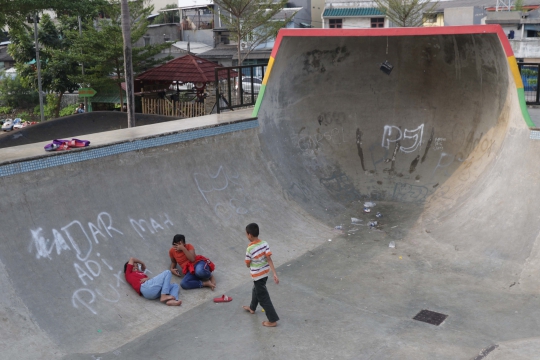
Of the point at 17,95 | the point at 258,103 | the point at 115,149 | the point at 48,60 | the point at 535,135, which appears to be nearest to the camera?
the point at 115,149

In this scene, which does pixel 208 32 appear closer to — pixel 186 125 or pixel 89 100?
pixel 89 100

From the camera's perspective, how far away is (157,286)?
7238mm

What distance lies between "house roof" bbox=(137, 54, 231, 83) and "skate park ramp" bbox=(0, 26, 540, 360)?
349 inches

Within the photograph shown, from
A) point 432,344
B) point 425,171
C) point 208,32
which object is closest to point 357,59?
point 425,171

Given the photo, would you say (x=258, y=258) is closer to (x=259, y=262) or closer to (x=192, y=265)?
(x=259, y=262)

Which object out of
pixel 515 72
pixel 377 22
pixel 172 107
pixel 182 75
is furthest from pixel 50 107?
pixel 515 72

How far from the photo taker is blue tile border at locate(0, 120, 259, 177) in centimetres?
737

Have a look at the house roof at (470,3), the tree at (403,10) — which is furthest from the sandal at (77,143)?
the house roof at (470,3)

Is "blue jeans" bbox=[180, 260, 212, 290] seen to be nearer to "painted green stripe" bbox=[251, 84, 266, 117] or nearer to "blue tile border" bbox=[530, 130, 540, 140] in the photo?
"painted green stripe" bbox=[251, 84, 266, 117]

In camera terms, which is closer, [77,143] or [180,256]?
[180,256]

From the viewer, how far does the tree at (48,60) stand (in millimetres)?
27594

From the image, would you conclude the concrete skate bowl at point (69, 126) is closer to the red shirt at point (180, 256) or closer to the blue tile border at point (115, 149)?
the blue tile border at point (115, 149)

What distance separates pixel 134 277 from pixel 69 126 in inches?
460

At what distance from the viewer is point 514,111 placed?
10.0 meters
